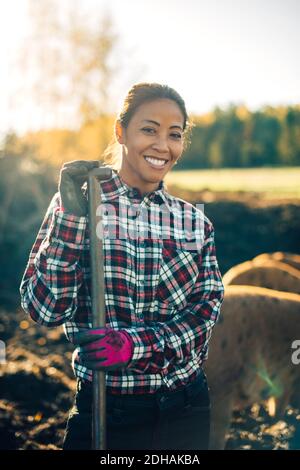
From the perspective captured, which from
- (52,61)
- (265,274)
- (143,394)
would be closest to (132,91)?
(143,394)

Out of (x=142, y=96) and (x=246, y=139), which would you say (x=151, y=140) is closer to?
(x=142, y=96)

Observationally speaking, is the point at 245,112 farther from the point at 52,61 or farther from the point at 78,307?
the point at 78,307

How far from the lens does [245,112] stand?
24438mm

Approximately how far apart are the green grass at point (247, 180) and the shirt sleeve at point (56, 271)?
10724 mm

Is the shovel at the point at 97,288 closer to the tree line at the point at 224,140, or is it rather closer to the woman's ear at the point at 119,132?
the woman's ear at the point at 119,132

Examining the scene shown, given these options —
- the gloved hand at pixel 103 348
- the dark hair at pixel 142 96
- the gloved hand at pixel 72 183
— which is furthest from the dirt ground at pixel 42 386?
the dark hair at pixel 142 96

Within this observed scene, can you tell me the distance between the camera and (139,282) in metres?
2.16

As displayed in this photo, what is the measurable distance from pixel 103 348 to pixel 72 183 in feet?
2.20

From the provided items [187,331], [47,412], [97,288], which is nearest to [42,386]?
[47,412]

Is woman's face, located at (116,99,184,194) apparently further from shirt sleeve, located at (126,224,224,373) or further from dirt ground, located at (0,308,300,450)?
dirt ground, located at (0,308,300,450)

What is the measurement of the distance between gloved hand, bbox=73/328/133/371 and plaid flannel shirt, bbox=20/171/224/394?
0.06m

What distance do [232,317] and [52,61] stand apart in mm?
20439

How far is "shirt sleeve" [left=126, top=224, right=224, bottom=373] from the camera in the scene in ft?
6.81

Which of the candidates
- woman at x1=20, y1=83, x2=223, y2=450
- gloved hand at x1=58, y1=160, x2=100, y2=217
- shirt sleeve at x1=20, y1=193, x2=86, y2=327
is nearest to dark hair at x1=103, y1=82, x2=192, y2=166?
woman at x1=20, y1=83, x2=223, y2=450
